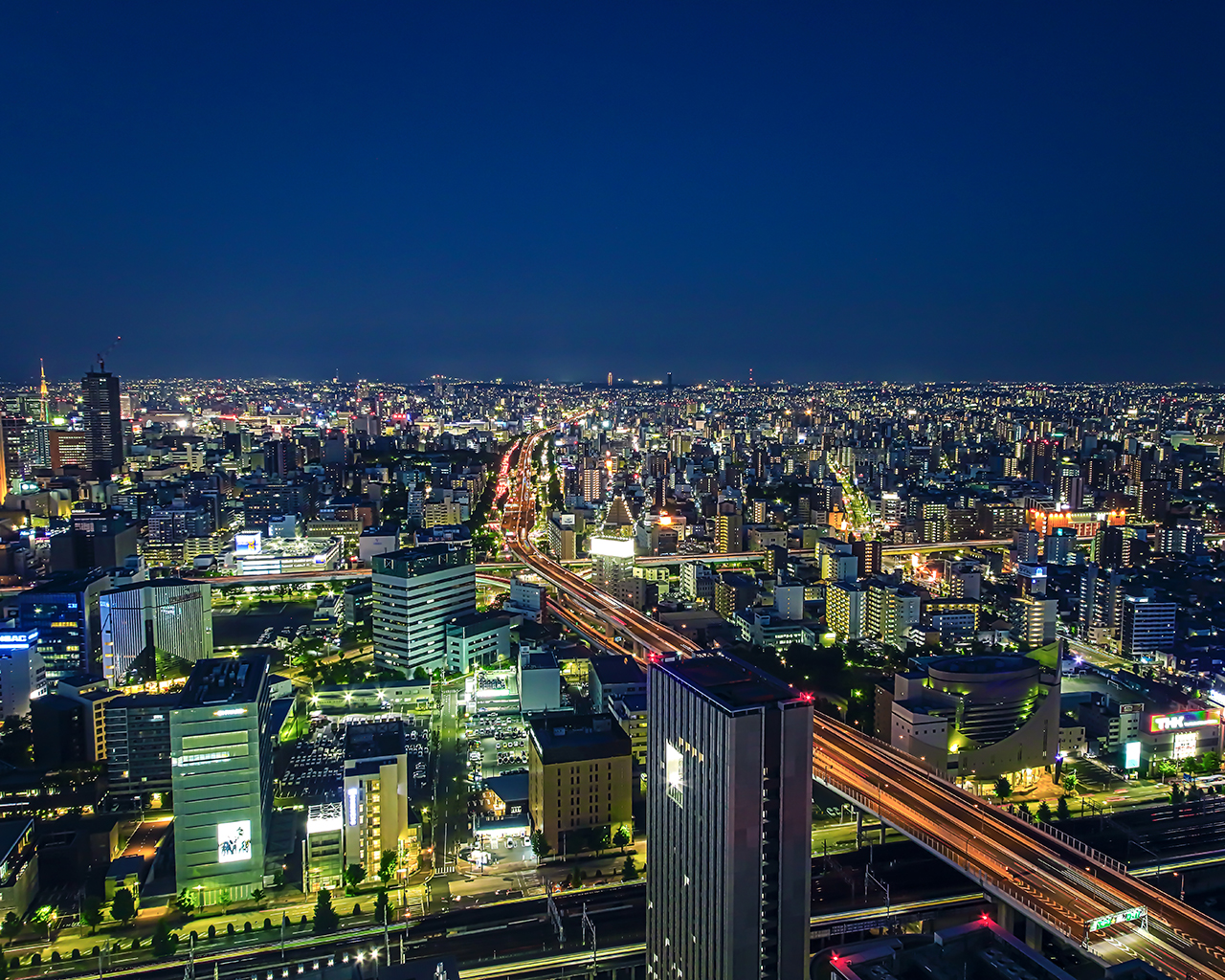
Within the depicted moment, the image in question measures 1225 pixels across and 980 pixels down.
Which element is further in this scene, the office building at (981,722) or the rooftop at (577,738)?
the office building at (981,722)

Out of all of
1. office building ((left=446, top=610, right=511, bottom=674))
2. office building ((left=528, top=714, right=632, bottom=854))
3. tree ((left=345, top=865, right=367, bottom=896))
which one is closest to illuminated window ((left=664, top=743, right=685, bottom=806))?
office building ((left=528, top=714, right=632, bottom=854))

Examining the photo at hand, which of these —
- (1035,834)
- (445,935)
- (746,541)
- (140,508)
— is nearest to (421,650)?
(445,935)

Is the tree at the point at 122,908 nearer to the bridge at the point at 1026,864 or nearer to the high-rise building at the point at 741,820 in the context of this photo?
the high-rise building at the point at 741,820

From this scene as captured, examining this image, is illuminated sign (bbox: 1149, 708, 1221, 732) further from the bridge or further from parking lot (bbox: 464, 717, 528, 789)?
parking lot (bbox: 464, 717, 528, 789)

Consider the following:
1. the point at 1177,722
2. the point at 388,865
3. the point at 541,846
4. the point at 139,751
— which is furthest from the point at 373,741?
the point at 1177,722

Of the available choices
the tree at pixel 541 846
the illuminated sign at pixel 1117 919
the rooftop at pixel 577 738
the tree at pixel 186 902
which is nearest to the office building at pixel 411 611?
the rooftop at pixel 577 738

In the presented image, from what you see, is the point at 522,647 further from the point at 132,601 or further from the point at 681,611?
the point at 132,601
